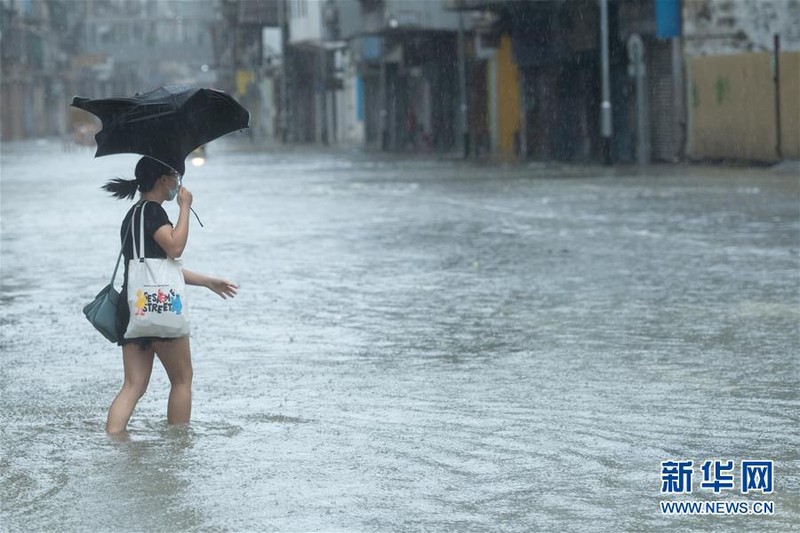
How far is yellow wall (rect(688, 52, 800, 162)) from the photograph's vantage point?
3152cm

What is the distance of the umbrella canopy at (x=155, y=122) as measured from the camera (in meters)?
6.68

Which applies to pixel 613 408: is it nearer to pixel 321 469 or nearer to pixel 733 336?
pixel 321 469

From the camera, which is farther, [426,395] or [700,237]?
[700,237]

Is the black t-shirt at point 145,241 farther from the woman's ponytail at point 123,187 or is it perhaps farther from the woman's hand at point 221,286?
the woman's hand at point 221,286

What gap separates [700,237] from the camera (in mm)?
16031

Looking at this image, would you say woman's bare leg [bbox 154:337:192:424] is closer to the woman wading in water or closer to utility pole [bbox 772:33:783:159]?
the woman wading in water

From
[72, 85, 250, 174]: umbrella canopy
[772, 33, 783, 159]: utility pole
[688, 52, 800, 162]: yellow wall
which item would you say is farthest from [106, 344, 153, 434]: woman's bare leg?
[772, 33, 783, 159]: utility pole

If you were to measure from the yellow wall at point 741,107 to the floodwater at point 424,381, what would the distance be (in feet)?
47.2

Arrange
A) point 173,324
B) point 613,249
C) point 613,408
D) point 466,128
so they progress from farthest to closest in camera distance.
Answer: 1. point 466,128
2. point 613,249
3. point 613,408
4. point 173,324

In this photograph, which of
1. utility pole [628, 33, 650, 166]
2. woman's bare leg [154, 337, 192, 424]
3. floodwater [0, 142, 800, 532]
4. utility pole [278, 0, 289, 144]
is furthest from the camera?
utility pole [278, 0, 289, 144]

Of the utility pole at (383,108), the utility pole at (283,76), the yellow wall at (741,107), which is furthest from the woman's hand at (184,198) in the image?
the utility pole at (283,76)

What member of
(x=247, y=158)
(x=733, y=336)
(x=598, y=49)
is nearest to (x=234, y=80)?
(x=247, y=158)

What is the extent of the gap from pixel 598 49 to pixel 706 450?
34072 millimetres

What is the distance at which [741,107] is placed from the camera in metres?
33.1
